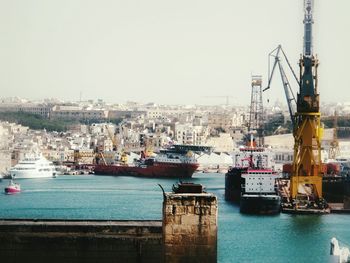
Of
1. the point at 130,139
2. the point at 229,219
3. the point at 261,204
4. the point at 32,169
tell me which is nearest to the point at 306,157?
the point at 261,204

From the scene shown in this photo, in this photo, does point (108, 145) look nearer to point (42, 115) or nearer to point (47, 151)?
point (47, 151)

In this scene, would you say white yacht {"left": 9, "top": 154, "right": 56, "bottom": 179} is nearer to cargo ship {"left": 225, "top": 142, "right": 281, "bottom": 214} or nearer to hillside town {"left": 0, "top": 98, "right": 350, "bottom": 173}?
hillside town {"left": 0, "top": 98, "right": 350, "bottom": 173}

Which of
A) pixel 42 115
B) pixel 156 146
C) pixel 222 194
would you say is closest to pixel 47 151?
pixel 156 146

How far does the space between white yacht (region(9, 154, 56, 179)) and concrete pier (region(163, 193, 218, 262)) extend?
49663 millimetres

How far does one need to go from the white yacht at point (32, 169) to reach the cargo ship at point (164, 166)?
7124mm

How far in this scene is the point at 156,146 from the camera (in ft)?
283

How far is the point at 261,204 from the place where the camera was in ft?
110

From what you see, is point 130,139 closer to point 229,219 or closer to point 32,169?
point 32,169

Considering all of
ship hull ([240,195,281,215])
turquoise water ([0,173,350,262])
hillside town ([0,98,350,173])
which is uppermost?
hillside town ([0,98,350,173])

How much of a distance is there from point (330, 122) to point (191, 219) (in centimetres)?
7470

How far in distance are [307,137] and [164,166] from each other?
1180 inches

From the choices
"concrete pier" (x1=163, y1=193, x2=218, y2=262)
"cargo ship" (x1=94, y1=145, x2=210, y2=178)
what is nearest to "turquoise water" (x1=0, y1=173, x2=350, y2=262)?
"concrete pier" (x1=163, y1=193, x2=218, y2=262)

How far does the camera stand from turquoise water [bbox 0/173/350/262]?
863 inches

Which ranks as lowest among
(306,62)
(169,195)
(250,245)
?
(250,245)
